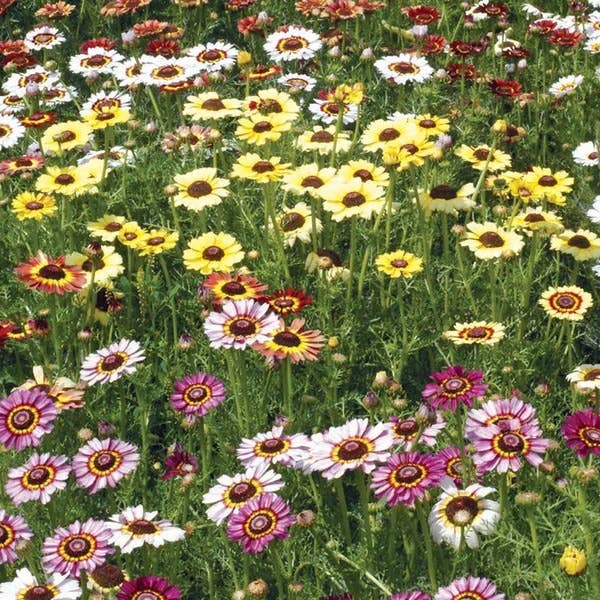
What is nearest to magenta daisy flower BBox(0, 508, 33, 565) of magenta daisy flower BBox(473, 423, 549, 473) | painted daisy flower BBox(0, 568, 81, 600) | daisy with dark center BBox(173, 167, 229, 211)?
painted daisy flower BBox(0, 568, 81, 600)

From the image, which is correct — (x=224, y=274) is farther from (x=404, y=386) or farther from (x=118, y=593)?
(x=118, y=593)

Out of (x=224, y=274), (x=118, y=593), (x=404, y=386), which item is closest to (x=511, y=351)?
(x=404, y=386)

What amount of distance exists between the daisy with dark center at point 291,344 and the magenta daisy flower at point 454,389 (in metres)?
0.36

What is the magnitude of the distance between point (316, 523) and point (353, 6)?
2.91 meters

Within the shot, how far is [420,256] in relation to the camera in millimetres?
3758

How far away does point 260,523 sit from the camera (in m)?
2.29

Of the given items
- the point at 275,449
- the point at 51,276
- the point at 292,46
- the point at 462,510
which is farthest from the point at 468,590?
the point at 292,46

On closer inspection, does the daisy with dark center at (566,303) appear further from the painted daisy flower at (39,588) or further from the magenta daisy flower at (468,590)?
the painted daisy flower at (39,588)

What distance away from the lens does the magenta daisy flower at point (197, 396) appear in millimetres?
2693

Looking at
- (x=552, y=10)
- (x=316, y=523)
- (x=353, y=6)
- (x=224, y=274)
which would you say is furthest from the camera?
(x=552, y=10)

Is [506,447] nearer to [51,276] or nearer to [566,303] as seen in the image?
[566,303]

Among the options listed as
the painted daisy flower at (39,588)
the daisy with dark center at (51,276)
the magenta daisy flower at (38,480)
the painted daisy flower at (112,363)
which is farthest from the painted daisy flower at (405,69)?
the painted daisy flower at (39,588)

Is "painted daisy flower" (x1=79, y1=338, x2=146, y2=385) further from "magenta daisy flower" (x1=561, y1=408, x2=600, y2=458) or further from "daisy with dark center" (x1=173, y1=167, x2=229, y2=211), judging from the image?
"magenta daisy flower" (x1=561, y1=408, x2=600, y2=458)

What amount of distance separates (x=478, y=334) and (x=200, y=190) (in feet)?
3.52
